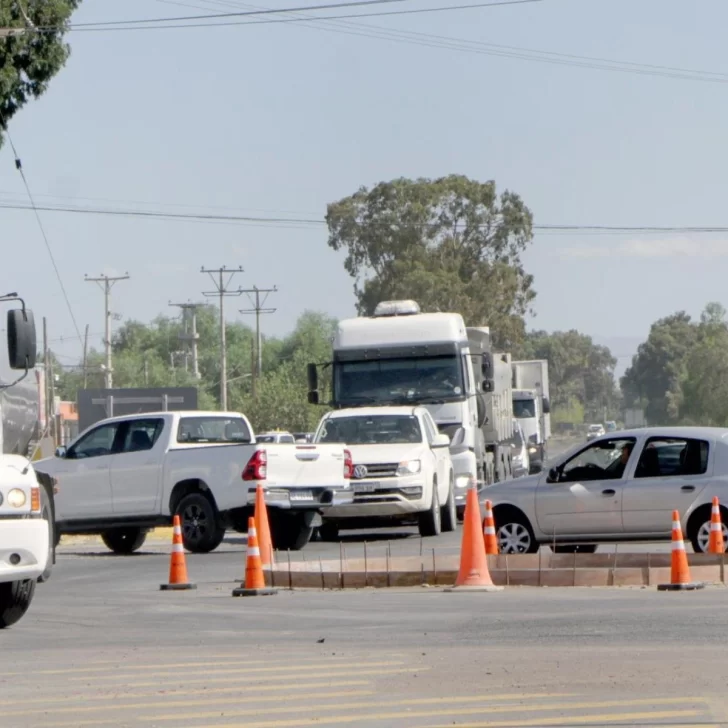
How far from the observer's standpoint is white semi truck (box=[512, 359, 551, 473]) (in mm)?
63438

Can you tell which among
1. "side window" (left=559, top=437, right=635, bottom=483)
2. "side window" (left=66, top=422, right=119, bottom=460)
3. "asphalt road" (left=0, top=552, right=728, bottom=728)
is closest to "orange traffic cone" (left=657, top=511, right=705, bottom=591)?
"asphalt road" (left=0, top=552, right=728, bottom=728)

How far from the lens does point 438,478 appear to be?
26.1 metres

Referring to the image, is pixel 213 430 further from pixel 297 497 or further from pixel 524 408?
pixel 524 408

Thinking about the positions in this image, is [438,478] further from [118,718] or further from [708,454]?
[118,718]

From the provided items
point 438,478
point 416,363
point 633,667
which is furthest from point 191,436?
point 633,667

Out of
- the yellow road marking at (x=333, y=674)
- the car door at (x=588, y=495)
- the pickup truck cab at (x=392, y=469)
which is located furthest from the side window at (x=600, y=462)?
the yellow road marking at (x=333, y=674)

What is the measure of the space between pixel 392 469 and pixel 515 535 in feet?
17.1

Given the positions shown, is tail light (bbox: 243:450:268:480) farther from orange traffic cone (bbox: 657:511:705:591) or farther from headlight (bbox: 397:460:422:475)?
orange traffic cone (bbox: 657:511:705:591)

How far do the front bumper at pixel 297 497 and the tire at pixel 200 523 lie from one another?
72 cm

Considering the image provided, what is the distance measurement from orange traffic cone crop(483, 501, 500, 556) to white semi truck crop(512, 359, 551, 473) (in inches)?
1680

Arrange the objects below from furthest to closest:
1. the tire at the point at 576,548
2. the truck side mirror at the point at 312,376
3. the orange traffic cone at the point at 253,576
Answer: the truck side mirror at the point at 312,376
the tire at the point at 576,548
the orange traffic cone at the point at 253,576

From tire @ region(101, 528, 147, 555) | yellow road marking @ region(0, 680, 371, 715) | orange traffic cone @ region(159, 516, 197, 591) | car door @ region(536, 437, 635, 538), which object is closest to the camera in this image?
yellow road marking @ region(0, 680, 371, 715)

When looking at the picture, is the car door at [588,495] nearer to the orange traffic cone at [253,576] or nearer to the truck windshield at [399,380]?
the orange traffic cone at [253,576]

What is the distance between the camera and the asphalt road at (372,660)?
8156 mm
